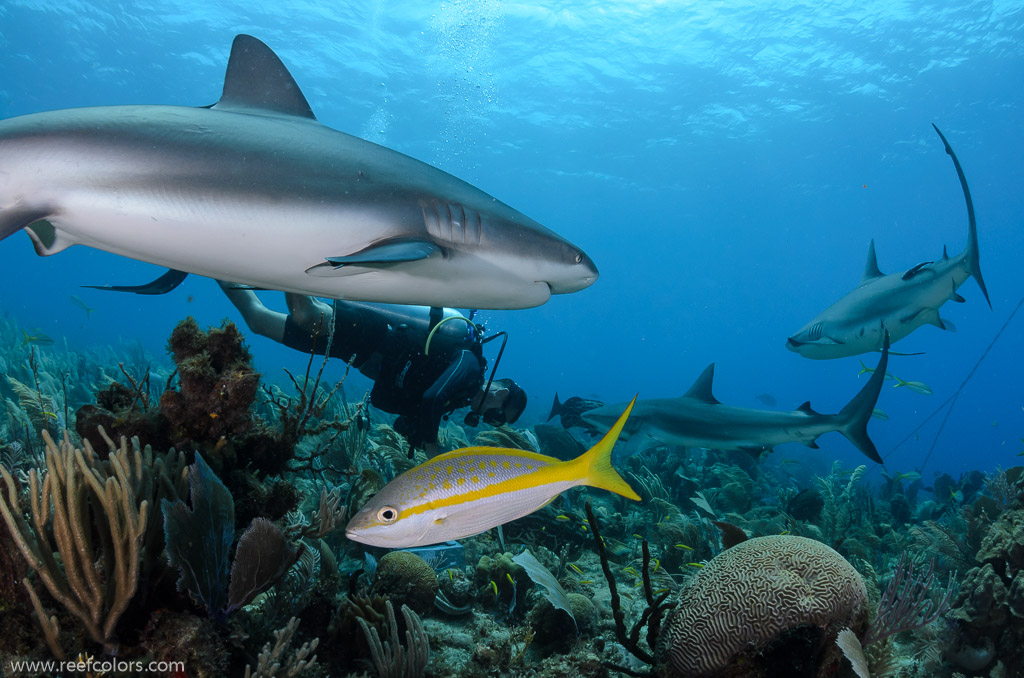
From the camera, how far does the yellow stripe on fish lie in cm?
166

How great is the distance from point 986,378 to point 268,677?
197 meters

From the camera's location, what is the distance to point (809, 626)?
2502 millimetres

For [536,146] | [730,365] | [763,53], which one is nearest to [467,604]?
[763,53]

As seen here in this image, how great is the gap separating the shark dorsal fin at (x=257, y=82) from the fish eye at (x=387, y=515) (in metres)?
2.49

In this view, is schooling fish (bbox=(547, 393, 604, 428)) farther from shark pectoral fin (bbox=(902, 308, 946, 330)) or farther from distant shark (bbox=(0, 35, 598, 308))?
distant shark (bbox=(0, 35, 598, 308))

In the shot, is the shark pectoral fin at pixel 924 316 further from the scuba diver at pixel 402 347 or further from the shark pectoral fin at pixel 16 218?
the shark pectoral fin at pixel 16 218

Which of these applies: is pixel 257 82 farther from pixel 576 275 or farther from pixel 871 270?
pixel 871 270

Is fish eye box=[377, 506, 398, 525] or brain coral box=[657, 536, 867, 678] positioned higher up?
fish eye box=[377, 506, 398, 525]

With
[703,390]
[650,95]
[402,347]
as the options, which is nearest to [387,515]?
[402,347]

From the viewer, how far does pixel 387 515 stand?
166 centimetres

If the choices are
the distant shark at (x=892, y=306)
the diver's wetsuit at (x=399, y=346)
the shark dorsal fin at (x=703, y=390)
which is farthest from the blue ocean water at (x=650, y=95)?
the diver's wetsuit at (x=399, y=346)

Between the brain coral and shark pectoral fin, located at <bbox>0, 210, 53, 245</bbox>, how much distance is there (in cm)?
385

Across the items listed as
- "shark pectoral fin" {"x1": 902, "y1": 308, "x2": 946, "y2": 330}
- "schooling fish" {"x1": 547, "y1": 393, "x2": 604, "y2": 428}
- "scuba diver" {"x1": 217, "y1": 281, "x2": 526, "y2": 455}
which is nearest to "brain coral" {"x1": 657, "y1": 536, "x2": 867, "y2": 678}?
"scuba diver" {"x1": 217, "y1": 281, "x2": 526, "y2": 455}

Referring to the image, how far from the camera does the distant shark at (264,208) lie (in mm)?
2012
